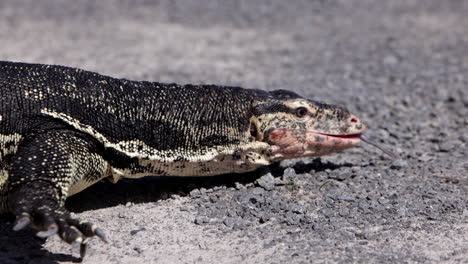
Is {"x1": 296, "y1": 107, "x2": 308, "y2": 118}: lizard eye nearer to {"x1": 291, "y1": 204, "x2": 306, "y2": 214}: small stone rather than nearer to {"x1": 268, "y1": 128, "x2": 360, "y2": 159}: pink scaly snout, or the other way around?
{"x1": 268, "y1": 128, "x2": 360, "y2": 159}: pink scaly snout

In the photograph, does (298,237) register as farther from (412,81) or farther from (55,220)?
(412,81)

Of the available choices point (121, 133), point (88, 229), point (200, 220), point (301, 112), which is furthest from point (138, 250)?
point (301, 112)

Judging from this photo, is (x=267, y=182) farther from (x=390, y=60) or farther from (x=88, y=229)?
(x=390, y=60)

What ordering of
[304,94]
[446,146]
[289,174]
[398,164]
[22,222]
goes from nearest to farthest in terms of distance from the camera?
[22,222], [289,174], [398,164], [446,146], [304,94]

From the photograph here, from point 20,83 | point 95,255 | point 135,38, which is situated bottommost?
point 95,255

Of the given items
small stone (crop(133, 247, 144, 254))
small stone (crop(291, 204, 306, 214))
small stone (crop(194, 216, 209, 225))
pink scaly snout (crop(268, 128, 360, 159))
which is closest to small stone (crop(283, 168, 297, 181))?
pink scaly snout (crop(268, 128, 360, 159))

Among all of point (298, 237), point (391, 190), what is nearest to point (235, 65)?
point (391, 190)
